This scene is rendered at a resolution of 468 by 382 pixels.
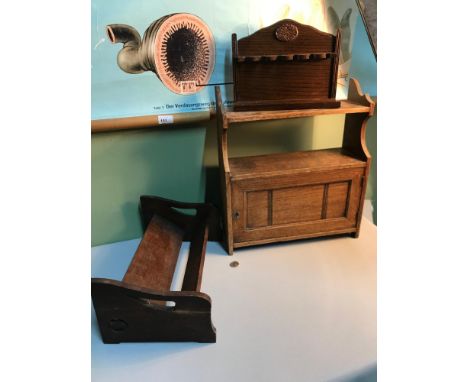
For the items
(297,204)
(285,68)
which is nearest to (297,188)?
(297,204)

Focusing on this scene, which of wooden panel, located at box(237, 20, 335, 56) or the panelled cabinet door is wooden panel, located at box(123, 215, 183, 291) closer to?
the panelled cabinet door

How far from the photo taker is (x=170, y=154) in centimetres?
107

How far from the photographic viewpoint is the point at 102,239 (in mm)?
1105

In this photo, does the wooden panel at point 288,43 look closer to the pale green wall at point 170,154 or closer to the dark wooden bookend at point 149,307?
the pale green wall at point 170,154

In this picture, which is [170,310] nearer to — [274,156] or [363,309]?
[363,309]

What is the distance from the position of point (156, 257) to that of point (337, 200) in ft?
1.86

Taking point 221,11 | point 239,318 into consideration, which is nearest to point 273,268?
point 239,318

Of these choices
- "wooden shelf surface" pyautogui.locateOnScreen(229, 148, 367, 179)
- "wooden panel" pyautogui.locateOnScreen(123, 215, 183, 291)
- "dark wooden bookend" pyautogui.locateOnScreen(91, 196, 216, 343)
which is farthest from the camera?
"wooden shelf surface" pyautogui.locateOnScreen(229, 148, 367, 179)

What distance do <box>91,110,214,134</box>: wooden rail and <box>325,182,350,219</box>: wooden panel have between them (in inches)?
17.1

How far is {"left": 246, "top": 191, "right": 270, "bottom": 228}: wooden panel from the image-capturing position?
956 millimetres

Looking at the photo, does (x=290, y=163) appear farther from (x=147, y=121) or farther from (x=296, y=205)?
(x=147, y=121)

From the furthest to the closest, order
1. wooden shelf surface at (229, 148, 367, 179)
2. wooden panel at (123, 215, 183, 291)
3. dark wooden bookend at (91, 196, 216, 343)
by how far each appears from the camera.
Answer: wooden shelf surface at (229, 148, 367, 179), wooden panel at (123, 215, 183, 291), dark wooden bookend at (91, 196, 216, 343)

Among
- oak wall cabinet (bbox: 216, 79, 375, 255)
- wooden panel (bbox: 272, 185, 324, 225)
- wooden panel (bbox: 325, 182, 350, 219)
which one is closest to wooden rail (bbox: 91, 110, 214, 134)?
oak wall cabinet (bbox: 216, 79, 375, 255)

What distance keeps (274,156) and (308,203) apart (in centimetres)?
19
